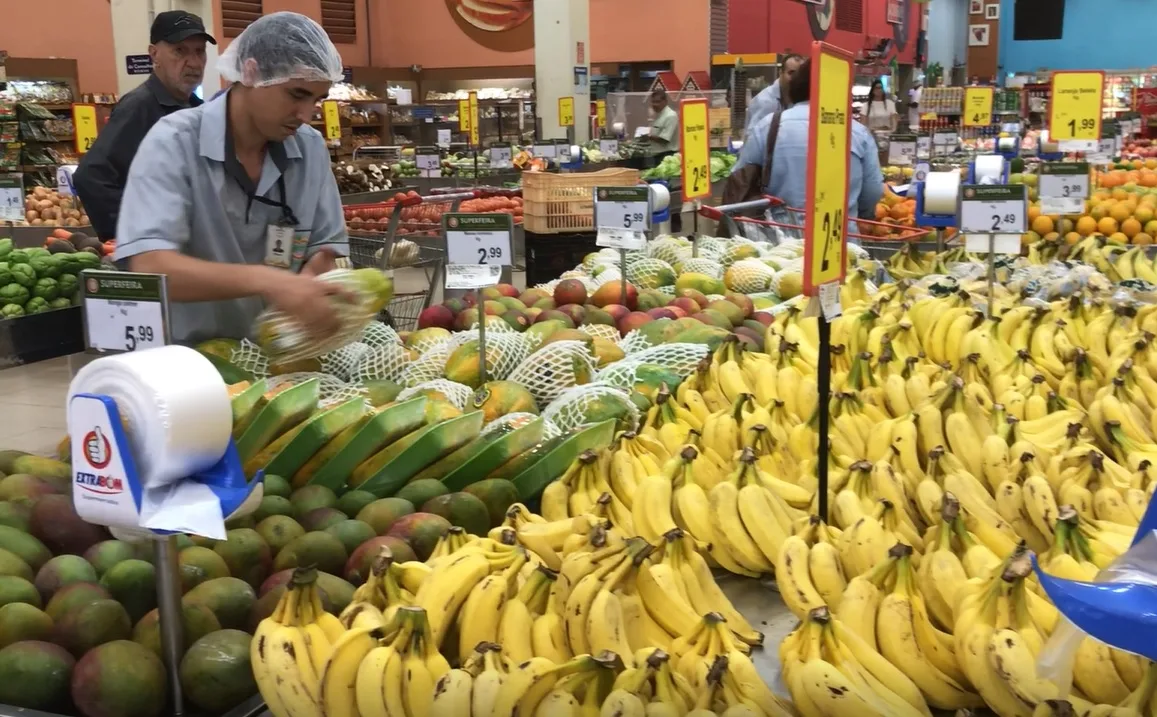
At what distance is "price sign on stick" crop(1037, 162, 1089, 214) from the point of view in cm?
466

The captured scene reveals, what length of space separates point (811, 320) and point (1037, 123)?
16.8 m

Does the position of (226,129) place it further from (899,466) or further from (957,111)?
(957,111)

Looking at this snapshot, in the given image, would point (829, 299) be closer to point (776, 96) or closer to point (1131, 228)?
point (1131, 228)

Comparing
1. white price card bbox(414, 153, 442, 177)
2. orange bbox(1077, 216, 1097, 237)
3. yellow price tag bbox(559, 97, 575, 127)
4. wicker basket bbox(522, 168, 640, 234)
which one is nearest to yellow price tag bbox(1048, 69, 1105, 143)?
orange bbox(1077, 216, 1097, 237)

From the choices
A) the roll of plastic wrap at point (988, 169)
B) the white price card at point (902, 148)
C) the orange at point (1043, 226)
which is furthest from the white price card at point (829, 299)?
the white price card at point (902, 148)

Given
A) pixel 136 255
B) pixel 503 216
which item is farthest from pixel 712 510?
pixel 136 255

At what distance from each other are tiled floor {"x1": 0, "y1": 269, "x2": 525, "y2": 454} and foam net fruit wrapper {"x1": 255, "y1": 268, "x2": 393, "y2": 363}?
299 centimetres

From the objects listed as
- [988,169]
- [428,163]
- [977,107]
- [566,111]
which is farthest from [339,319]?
[566,111]

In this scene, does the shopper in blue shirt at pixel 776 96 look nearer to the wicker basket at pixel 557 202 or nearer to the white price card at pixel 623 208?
the wicker basket at pixel 557 202

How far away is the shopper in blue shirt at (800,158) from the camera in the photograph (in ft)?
18.6

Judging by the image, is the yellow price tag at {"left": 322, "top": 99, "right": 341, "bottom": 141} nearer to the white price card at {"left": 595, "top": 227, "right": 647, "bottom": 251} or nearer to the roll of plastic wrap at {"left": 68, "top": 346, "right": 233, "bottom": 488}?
the white price card at {"left": 595, "top": 227, "right": 647, "bottom": 251}

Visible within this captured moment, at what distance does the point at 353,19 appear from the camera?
18.2 m

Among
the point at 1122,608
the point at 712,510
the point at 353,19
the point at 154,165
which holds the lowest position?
the point at 712,510

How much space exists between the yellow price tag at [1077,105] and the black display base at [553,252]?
2.94m
